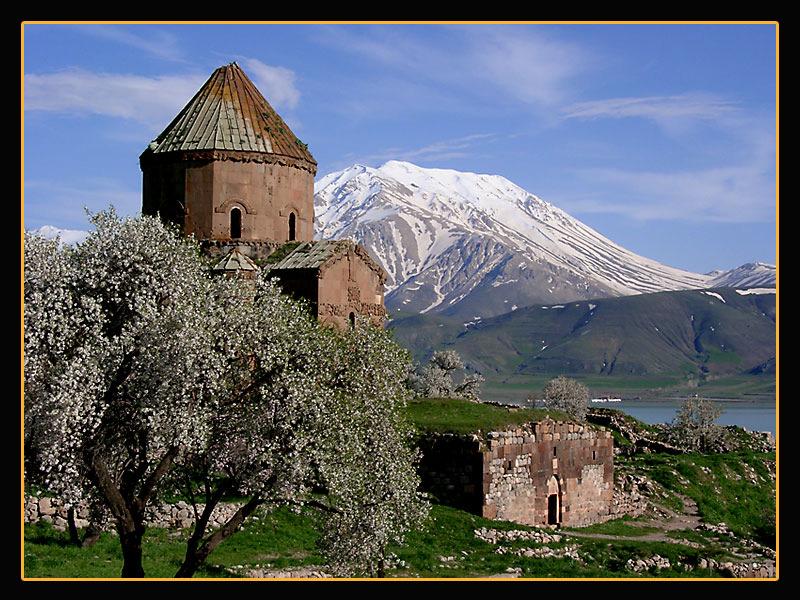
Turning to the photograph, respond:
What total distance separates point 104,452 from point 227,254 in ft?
53.2

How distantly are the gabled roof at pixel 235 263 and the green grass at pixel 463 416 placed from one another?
23.5ft

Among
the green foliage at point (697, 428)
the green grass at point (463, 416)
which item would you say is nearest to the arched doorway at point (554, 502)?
the green grass at point (463, 416)

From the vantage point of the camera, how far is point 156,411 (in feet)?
61.7

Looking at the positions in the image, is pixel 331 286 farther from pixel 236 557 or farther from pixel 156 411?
pixel 156 411

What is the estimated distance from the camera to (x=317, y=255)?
35.1 m

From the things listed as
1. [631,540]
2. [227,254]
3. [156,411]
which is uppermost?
[227,254]

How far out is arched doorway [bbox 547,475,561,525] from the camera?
36.4 metres

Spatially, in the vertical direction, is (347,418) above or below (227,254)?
below

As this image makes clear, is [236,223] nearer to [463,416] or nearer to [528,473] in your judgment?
[463,416]

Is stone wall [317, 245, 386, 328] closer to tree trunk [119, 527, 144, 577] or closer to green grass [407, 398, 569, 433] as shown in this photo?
green grass [407, 398, 569, 433]

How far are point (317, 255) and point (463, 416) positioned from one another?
24.2 ft

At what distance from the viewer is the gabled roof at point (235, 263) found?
111 feet
